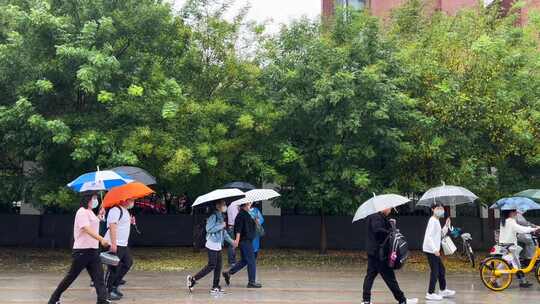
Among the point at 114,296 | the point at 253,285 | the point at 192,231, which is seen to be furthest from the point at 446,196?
the point at 192,231

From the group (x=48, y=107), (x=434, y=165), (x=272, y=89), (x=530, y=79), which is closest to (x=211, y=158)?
(x=272, y=89)

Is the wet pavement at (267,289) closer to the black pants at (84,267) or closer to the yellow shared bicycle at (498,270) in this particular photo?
the yellow shared bicycle at (498,270)

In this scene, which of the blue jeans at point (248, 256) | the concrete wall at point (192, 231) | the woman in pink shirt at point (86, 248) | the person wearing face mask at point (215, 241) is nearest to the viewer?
the woman in pink shirt at point (86, 248)

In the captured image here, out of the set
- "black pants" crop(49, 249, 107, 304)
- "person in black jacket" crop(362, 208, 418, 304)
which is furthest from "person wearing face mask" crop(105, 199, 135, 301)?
"person in black jacket" crop(362, 208, 418, 304)

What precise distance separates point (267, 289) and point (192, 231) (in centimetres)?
880

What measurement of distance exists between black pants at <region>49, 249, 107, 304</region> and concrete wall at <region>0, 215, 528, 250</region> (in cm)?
1091

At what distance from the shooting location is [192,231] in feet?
62.7

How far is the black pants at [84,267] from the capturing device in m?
8.01

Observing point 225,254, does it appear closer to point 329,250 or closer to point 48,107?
point 329,250

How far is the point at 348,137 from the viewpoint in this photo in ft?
46.9

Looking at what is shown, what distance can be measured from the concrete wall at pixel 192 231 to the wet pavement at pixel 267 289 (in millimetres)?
6034

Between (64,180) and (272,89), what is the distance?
610cm

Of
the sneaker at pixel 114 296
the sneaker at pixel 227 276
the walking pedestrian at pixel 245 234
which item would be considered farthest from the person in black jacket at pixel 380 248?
the sneaker at pixel 114 296

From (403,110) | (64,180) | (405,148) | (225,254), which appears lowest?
(225,254)
